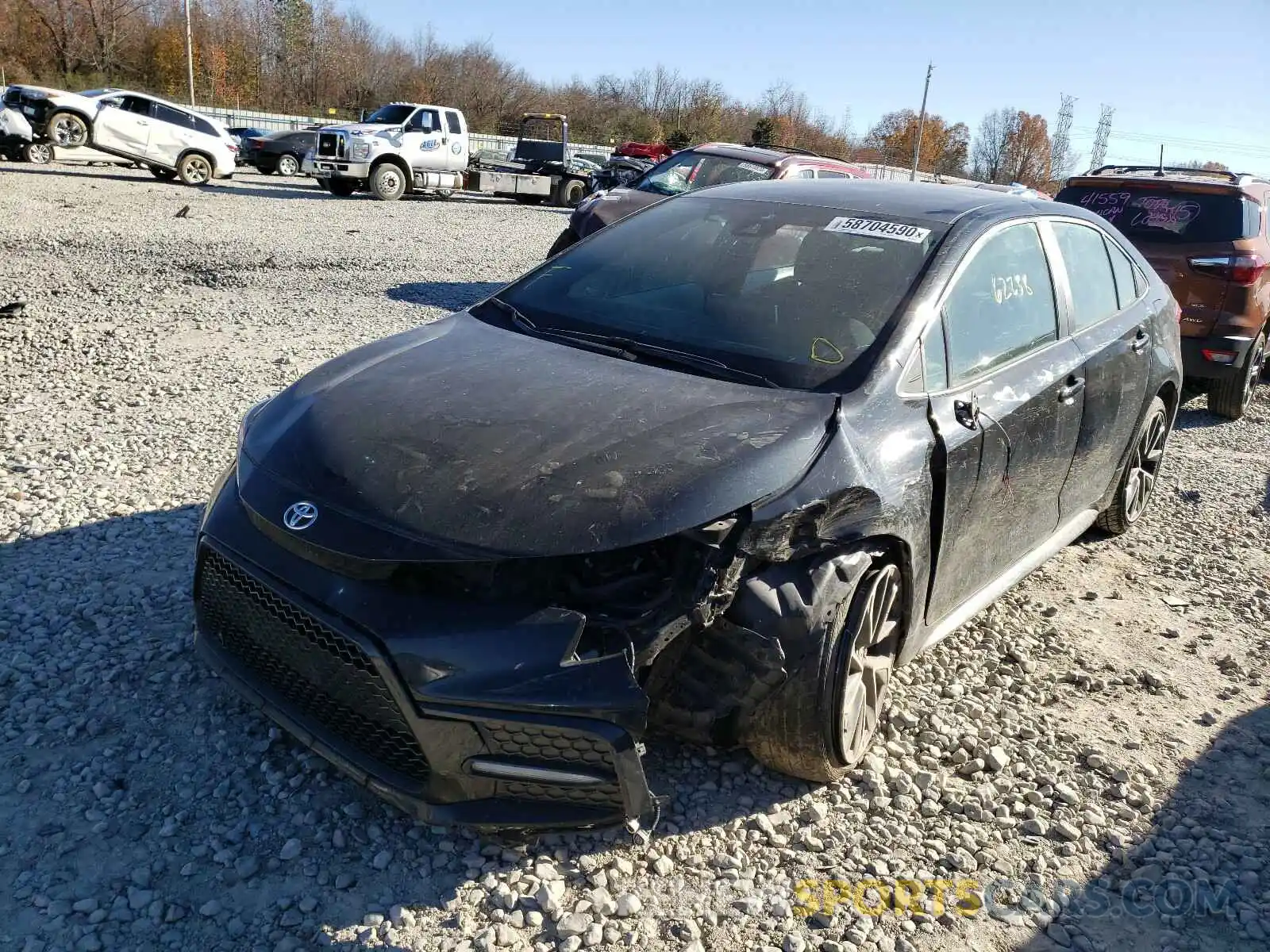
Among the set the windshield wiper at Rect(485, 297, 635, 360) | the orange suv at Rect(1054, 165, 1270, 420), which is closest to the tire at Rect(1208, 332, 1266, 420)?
the orange suv at Rect(1054, 165, 1270, 420)

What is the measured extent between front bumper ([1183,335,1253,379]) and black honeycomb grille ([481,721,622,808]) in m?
6.69

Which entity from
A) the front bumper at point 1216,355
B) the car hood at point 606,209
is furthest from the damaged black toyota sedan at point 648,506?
the car hood at point 606,209

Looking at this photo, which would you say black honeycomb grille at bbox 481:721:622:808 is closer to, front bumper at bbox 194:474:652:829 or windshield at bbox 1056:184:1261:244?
front bumper at bbox 194:474:652:829

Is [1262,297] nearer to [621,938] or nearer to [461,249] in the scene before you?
[621,938]

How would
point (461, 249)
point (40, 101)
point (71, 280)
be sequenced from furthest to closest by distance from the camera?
point (40, 101) → point (461, 249) → point (71, 280)

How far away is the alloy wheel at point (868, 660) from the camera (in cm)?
277

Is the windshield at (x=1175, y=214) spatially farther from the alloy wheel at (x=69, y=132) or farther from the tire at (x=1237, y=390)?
the alloy wheel at (x=69, y=132)

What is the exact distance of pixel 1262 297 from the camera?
7.49m

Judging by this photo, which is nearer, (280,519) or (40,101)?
(280,519)

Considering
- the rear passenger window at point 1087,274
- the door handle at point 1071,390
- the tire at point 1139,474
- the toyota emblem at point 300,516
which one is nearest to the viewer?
the toyota emblem at point 300,516

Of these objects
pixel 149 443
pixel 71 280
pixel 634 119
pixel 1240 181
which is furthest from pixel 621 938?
pixel 634 119

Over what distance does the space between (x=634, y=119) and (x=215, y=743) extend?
65.2m

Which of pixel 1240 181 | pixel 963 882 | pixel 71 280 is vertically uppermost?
pixel 1240 181

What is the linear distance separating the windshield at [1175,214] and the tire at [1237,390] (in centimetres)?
93
